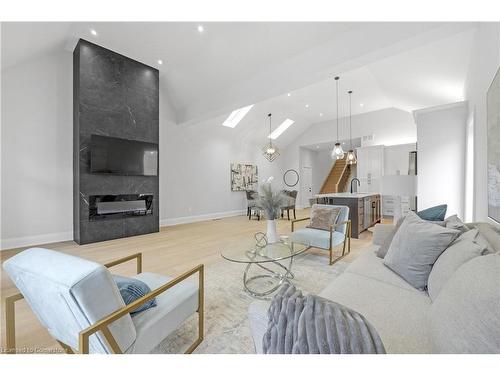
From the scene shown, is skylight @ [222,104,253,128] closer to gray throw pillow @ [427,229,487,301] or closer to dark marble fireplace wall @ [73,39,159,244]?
dark marble fireplace wall @ [73,39,159,244]

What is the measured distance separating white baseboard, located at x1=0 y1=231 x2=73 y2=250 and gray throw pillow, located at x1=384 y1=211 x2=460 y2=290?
532 centimetres

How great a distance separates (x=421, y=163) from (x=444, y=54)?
1528mm

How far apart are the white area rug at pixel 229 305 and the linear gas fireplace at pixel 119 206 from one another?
2.74 m

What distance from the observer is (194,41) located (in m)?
4.07

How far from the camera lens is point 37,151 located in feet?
12.7

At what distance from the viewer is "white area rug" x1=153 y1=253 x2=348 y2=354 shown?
1.46 m

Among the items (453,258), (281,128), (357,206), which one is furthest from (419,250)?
(281,128)

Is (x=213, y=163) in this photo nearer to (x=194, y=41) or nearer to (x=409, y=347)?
(x=194, y=41)

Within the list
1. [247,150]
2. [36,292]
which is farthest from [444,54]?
[247,150]

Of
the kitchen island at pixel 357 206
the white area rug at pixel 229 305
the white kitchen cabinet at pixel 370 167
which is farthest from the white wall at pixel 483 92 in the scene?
the white kitchen cabinet at pixel 370 167

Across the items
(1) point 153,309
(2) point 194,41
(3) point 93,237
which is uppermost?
(2) point 194,41

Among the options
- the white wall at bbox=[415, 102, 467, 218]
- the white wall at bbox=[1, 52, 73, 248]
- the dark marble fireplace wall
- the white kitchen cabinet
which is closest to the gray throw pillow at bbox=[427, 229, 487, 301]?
the white wall at bbox=[415, 102, 467, 218]

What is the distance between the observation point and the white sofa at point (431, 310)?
65 centimetres
